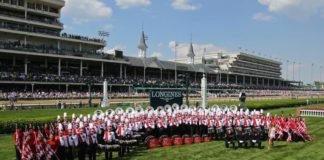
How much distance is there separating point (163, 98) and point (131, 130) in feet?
21.2

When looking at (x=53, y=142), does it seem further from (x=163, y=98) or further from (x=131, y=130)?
(x=163, y=98)

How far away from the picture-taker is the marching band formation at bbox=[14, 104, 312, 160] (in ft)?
47.4

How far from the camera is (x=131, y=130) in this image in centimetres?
2006

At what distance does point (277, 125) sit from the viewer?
76.4 ft

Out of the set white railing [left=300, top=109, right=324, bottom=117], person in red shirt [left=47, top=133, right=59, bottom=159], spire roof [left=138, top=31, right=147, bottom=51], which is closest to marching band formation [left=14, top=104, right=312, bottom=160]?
person in red shirt [left=47, top=133, right=59, bottom=159]

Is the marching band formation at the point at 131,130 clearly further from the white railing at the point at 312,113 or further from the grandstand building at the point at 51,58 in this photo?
the grandstand building at the point at 51,58

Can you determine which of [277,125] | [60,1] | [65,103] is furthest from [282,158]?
[60,1]

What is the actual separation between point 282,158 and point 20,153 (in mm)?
11117

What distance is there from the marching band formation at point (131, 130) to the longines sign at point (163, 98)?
410mm

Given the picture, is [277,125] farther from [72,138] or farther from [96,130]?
[72,138]

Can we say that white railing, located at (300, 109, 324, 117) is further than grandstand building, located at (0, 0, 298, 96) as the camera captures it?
No

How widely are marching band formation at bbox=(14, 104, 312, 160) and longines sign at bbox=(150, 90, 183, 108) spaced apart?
0.41 metres

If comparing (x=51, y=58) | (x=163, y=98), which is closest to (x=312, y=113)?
(x=163, y=98)

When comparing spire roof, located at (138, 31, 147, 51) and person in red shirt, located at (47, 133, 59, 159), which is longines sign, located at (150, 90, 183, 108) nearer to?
person in red shirt, located at (47, 133, 59, 159)
